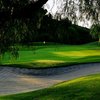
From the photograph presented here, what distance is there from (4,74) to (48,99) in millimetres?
12242

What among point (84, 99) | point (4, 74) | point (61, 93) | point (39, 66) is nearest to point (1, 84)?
point (4, 74)

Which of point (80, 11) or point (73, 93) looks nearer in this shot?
point (80, 11)

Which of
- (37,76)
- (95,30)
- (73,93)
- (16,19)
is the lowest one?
(37,76)

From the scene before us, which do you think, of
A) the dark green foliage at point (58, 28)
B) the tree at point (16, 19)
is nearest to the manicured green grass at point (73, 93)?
the tree at point (16, 19)

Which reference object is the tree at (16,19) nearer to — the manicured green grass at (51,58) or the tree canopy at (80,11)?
the tree canopy at (80,11)

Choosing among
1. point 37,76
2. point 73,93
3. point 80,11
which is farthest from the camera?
point 37,76

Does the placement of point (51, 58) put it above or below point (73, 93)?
below

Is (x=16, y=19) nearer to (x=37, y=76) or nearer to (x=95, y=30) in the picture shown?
(x=95, y=30)

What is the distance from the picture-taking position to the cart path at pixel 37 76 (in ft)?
77.3

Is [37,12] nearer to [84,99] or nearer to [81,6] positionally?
[81,6]

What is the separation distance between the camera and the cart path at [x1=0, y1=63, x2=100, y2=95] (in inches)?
927

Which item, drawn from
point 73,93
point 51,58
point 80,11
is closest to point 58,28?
point 80,11

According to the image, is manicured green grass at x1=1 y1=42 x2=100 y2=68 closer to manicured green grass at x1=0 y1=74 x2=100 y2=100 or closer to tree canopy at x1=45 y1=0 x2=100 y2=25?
manicured green grass at x1=0 y1=74 x2=100 y2=100

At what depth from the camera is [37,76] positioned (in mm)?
27297
